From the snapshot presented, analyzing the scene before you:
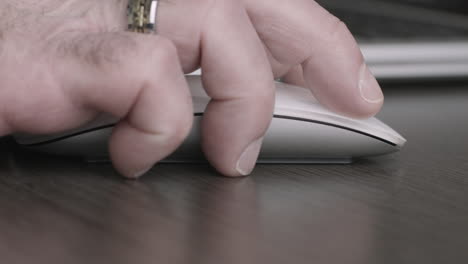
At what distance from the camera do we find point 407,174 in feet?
2.18

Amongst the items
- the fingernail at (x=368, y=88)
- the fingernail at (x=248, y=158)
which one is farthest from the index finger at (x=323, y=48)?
the fingernail at (x=248, y=158)

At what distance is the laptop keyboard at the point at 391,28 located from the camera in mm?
1587

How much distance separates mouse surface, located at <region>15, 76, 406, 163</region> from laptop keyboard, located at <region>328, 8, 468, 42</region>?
900mm

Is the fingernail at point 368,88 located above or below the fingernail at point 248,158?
above

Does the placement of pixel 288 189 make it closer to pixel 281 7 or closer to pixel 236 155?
pixel 236 155

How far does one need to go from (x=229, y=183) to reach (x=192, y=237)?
180 millimetres

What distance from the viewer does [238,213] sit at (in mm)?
490

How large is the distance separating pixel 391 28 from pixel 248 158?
1.08m

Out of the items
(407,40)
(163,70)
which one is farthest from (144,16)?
(407,40)

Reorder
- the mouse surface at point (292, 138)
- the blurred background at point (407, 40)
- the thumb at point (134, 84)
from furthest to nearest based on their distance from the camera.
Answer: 1. the blurred background at point (407, 40)
2. the mouse surface at point (292, 138)
3. the thumb at point (134, 84)

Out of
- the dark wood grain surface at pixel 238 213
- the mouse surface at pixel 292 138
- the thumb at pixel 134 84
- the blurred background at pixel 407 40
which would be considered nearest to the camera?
the dark wood grain surface at pixel 238 213

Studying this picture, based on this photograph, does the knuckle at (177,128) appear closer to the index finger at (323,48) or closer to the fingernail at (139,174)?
the fingernail at (139,174)

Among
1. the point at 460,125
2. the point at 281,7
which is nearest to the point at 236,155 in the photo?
the point at 281,7

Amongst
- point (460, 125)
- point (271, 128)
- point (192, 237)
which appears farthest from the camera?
point (460, 125)
